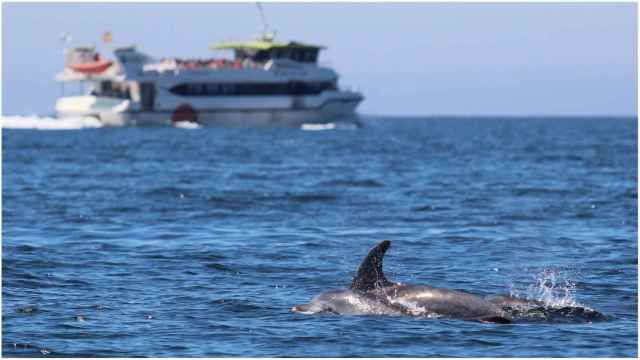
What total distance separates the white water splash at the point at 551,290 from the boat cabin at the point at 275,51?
355 ft

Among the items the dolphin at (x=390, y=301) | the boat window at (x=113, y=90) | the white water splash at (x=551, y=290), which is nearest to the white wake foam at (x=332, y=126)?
the boat window at (x=113, y=90)

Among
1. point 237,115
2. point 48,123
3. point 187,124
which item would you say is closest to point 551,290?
point 237,115

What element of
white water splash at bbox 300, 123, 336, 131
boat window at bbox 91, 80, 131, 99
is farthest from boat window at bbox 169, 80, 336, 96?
boat window at bbox 91, 80, 131, 99

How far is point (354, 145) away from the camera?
99062 mm

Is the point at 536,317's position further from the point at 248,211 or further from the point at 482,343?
the point at 248,211

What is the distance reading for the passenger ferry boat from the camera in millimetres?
132000

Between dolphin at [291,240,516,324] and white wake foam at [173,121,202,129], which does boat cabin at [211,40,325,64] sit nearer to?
white wake foam at [173,121,202,129]

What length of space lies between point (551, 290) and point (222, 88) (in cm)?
11213

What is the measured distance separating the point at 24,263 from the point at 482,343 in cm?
1130

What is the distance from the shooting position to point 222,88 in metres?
133

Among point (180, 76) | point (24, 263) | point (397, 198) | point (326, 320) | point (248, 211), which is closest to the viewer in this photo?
point (326, 320)

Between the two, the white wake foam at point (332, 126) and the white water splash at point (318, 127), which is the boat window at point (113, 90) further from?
the white wake foam at point (332, 126)

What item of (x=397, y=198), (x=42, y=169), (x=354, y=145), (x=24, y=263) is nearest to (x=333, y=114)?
(x=354, y=145)

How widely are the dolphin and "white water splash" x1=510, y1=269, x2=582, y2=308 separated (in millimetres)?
1422
